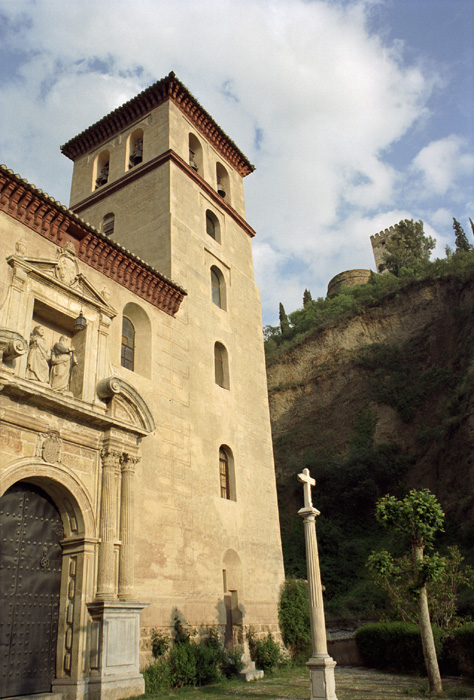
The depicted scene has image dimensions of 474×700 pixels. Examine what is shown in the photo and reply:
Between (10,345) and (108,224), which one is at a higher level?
(108,224)

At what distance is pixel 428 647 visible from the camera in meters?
10.8

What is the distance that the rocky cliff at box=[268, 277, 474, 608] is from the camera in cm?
3300

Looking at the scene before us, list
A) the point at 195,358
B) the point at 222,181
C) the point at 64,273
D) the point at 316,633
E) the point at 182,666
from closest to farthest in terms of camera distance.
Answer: the point at 316,633, the point at 182,666, the point at 64,273, the point at 195,358, the point at 222,181

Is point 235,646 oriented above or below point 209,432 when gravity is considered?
below

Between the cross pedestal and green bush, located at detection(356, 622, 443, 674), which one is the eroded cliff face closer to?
green bush, located at detection(356, 622, 443, 674)

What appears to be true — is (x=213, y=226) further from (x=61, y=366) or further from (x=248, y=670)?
(x=248, y=670)

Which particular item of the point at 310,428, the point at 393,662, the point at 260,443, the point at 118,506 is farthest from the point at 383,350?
the point at 118,506

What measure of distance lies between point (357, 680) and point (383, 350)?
30208mm

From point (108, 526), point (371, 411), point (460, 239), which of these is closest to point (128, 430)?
point (108, 526)

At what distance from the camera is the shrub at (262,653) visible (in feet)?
47.7

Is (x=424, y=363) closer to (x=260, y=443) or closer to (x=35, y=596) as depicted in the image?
(x=260, y=443)

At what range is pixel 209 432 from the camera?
15500 millimetres

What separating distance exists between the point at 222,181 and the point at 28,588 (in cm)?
1750

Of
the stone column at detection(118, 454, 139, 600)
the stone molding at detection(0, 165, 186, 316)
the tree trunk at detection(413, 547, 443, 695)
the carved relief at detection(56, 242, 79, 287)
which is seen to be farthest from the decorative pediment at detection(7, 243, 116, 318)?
the tree trunk at detection(413, 547, 443, 695)
